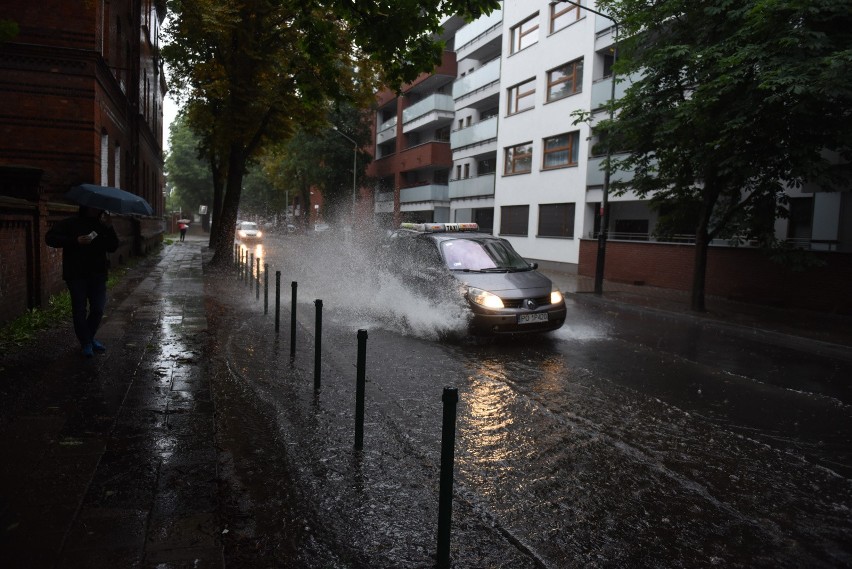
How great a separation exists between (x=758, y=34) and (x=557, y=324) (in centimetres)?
615

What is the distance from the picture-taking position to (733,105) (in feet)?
34.0

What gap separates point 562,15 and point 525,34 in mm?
3105

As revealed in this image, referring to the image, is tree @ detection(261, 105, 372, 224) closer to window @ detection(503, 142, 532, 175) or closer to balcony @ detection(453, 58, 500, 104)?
balcony @ detection(453, 58, 500, 104)

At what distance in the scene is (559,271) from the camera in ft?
83.0

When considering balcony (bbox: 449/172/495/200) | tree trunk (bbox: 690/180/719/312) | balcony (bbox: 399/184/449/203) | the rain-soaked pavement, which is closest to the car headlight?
the rain-soaked pavement

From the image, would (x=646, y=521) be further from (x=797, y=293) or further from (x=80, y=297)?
(x=797, y=293)

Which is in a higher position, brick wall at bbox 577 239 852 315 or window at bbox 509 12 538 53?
window at bbox 509 12 538 53

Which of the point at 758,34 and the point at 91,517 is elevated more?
the point at 758,34

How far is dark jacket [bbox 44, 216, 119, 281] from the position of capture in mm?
6488

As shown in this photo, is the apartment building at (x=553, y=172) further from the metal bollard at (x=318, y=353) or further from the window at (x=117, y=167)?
the window at (x=117, y=167)

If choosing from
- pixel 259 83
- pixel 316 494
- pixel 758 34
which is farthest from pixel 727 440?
pixel 259 83

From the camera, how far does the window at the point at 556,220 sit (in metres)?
25.0

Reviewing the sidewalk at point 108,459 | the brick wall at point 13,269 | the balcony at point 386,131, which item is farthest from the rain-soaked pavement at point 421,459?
the balcony at point 386,131

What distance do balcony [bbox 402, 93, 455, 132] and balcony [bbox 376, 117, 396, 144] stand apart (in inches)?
229
